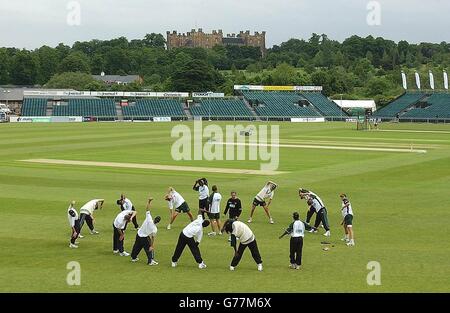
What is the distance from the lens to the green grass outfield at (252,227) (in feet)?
61.3

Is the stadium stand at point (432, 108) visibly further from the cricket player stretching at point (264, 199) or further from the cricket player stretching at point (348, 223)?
the cricket player stretching at point (348, 223)

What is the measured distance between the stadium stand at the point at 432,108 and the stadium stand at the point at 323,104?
17.1m

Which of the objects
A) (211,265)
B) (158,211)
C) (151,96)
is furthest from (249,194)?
A: (151,96)

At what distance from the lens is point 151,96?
5856 inches

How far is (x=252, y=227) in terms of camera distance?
2672 centimetres

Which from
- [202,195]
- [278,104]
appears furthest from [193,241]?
[278,104]

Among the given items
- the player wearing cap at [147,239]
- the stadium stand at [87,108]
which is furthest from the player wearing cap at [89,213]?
the stadium stand at [87,108]

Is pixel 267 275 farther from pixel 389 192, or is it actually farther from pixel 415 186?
pixel 415 186

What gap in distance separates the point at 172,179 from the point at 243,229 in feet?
71.6

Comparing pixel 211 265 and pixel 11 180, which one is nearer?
pixel 211 265

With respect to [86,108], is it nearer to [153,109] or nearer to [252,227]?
[153,109]

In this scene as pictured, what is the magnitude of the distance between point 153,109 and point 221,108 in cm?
1426

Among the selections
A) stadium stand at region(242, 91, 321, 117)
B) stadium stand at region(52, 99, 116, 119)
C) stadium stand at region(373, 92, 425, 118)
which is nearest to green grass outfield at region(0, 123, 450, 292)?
stadium stand at region(52, 99, 116, 119)
